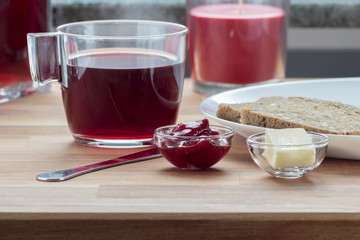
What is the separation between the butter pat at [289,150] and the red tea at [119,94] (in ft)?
0.75

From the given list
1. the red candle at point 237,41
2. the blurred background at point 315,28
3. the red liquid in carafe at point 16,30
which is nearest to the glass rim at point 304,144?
the red candle at point 237,41

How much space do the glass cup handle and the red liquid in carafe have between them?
32 centimetres

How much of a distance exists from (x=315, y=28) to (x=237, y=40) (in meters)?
0.75

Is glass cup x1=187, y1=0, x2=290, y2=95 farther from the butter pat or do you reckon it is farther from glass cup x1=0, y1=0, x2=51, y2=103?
the butter pat

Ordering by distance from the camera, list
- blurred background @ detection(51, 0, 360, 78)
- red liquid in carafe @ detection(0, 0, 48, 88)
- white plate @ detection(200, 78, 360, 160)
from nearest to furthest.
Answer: white plate @ detection(200, 78, 360, 160), red liquid in carafe @ detection(0, 0, 48, 88), blurred background @ detection(51, 0, 360, 78)

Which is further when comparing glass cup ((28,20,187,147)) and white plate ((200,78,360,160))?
white plate ((200,78,360,160))

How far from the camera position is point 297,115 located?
107 cm

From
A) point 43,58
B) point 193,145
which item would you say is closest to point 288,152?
point 193,145

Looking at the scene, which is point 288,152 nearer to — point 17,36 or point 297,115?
point 297,115

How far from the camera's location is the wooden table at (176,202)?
0.80 m

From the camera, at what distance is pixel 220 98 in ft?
4.04

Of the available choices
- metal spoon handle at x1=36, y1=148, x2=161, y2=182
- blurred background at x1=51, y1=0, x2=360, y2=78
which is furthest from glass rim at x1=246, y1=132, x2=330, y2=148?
blurred background at x1=51, y1=0, x2=360, y2=78

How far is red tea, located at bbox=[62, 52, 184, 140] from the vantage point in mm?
1048

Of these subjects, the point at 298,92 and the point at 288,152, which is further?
the point at 298,92
